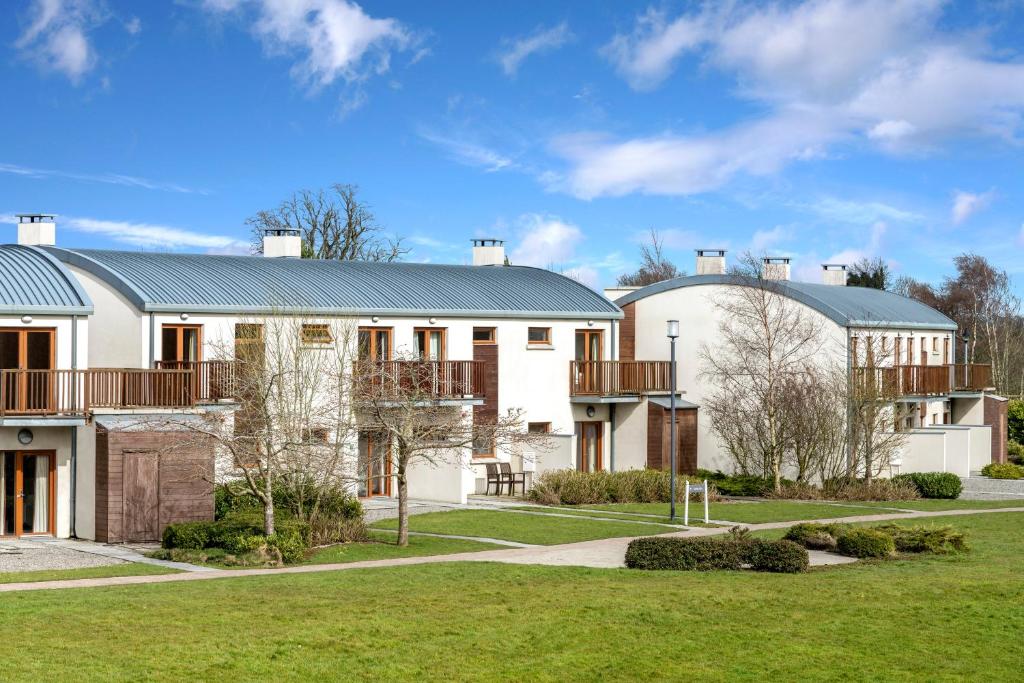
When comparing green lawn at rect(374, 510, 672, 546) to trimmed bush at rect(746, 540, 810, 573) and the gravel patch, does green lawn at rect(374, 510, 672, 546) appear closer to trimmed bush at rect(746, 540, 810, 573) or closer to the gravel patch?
trimmed bush at rect(746, 540, 810, 573)

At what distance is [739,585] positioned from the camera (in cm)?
2075

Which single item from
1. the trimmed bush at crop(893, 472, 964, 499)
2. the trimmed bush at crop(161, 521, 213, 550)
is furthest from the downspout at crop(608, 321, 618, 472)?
the trimmed bush at crop(161, 521, 213, 550)

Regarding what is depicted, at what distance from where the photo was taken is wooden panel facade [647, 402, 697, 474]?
40500mm

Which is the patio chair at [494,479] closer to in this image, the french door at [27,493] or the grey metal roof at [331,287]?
the grey metal roof at [331,287]

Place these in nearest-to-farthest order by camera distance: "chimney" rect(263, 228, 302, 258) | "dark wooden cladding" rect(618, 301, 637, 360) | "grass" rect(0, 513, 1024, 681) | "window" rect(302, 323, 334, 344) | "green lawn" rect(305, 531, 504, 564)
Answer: "grass" rect(0, 513, 1024, 681) → "green lawn" rect(305, 531, 504, 564) → "window" rect(302, 323, 334, 344) → "chimney" rect(263, 228, 302, 258) → "dark wooden cladding" rect(618, 301, 637, 360)

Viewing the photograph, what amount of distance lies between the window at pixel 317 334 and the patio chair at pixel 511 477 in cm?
693

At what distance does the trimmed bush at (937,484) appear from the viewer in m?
38.4

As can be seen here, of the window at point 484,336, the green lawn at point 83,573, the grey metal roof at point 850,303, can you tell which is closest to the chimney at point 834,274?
the grey metal roof at point 850,303

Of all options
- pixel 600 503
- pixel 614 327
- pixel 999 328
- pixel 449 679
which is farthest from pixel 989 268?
pixel 449 679

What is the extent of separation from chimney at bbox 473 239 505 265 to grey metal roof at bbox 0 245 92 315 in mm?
16641

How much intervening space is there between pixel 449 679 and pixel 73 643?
4389 millimetres

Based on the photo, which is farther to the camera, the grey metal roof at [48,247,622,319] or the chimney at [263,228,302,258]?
the chimney at [263,228,302,258]

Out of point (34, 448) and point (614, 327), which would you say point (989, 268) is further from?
point (34, 448)

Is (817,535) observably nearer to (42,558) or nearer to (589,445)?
(42,558)
